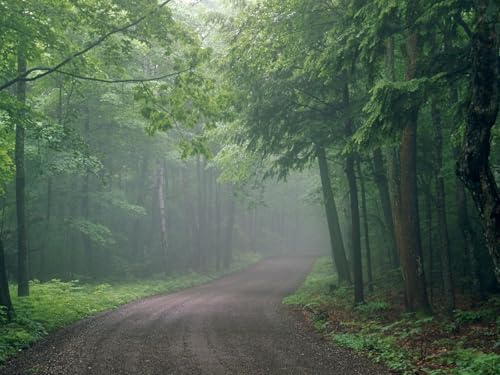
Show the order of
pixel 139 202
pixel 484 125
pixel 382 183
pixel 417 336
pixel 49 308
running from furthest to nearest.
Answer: pixel 139 202
pixel 382 183
pixel 49 308
pixel 417 336
pixel 484 125

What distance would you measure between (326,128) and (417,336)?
7556 millimetres

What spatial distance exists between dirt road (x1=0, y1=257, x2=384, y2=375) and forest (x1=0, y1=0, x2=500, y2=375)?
0.79 m

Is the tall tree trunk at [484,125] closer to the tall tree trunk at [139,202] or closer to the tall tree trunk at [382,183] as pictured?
the tall tree trunk at [382,183]

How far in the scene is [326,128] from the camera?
15.0 metres

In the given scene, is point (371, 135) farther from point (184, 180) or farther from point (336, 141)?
point (184, 180)

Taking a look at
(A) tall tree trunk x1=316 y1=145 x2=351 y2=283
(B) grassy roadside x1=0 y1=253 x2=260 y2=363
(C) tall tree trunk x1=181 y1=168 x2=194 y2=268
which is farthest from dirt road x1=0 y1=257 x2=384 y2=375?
(C) tall tree trunk x1=181 y1=168 x2=194 y2=268

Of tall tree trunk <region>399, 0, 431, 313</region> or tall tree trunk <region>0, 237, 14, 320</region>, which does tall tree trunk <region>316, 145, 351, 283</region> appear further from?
tall tree trunk <region>0, 237, 14, 320</region>

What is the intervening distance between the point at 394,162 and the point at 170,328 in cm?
826

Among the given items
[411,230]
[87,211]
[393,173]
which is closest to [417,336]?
[411,230]

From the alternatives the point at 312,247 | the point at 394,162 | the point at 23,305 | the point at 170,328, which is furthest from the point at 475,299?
the point at 312,247

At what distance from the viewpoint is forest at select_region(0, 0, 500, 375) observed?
8078 millimetres

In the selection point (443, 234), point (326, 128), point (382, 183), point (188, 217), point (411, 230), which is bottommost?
point (443, 234)

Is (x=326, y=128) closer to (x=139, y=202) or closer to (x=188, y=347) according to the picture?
(x=188, y=347)

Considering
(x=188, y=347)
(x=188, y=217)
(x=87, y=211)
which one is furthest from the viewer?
(x=188, y=217)
